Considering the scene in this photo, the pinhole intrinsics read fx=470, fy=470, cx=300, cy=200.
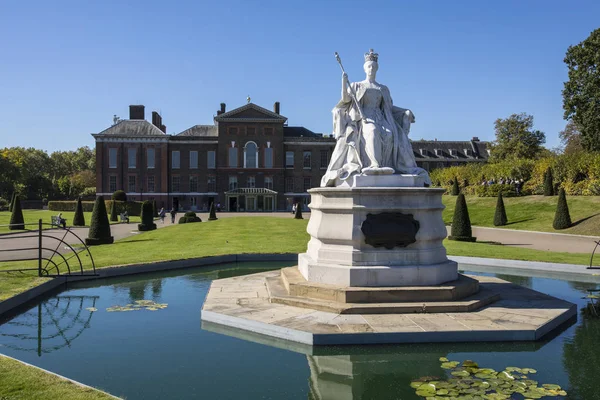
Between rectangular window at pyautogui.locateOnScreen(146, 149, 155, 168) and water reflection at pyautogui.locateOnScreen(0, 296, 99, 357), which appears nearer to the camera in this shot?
water reflection at pyautogui.locateOnScreen(0, 296, 99, 357)

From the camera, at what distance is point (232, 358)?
19.4 feet

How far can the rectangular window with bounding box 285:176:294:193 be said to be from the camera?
62.2 meters

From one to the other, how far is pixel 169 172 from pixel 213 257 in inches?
1932

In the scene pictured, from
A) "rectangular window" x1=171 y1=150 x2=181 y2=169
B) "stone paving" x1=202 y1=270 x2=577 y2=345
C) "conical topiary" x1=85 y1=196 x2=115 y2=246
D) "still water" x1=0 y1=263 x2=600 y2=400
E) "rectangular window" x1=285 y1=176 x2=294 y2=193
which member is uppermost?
"rectangular window" x1=171 y1=150 x2=181 y2=169

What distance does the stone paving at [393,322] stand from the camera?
630cm

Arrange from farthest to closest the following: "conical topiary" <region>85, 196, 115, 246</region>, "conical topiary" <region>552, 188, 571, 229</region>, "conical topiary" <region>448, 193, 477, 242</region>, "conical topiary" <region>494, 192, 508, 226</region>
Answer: "conical topiary" <region>494, 192, 508, 226</region>, "conical topiary" <region>552, 188, 571, 229</region>, "conical topiary" <region>448, 193, 477, 242</region>, "conical topiary" <region>85, 196, 115, 246</region>

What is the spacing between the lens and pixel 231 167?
60.9 m

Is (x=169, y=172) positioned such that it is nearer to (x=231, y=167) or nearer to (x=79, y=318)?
(x=231, y=167)

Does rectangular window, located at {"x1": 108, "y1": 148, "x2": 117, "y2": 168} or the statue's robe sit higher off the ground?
rectangular window, located at {"x1": 108, "y1": 148, "x2": 117, "y2": 168}

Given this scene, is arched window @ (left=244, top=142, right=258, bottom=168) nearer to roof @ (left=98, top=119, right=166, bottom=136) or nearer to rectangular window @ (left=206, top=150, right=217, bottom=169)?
rectangular window @ (left=206, top=150, right=217, bottom=169)

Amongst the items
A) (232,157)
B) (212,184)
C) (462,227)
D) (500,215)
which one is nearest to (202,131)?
(232,157)

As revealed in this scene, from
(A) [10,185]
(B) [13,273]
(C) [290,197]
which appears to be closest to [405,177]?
(B) [13,273]

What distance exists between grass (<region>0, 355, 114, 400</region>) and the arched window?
185ft

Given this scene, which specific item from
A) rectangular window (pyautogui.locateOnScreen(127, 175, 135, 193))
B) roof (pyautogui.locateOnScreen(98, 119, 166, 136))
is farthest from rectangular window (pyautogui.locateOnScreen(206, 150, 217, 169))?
rectangular window (pyautogui.locateOnScreen(127, 175, 135, 193))
